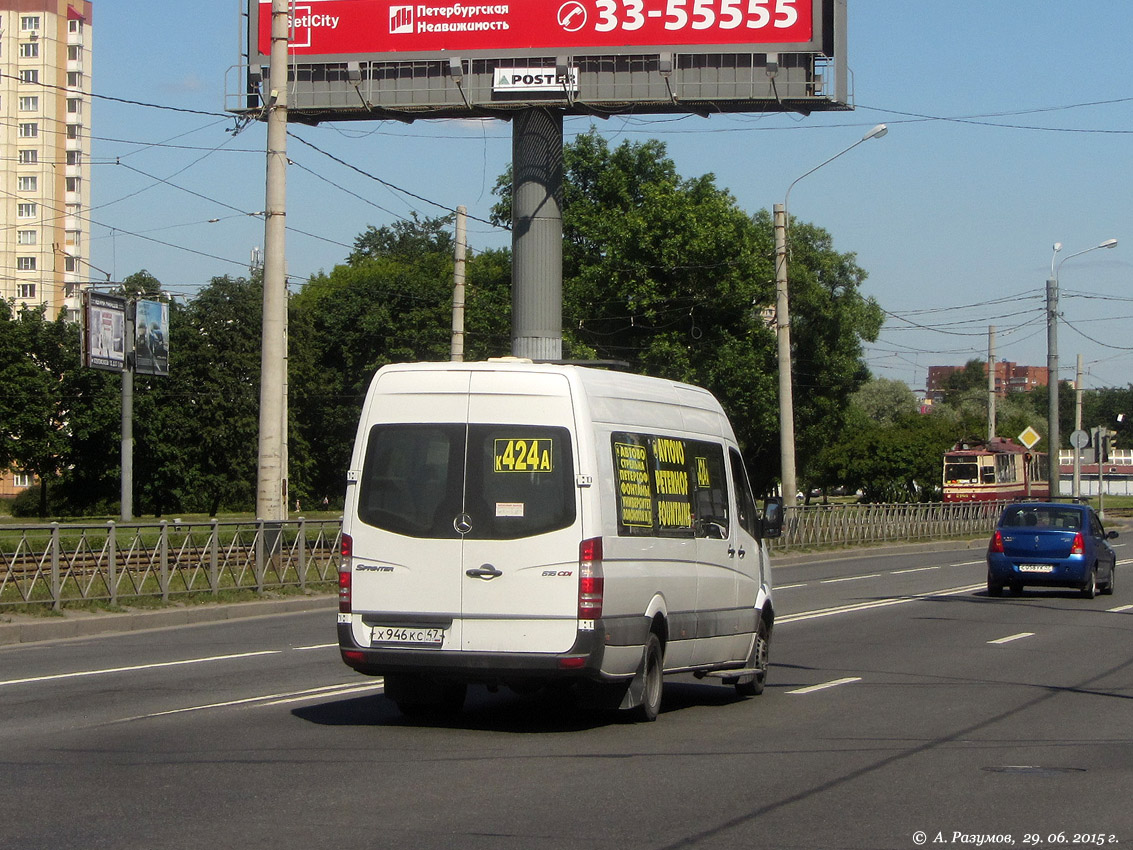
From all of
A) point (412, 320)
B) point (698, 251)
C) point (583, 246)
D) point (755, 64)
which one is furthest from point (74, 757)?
point (412, 320)

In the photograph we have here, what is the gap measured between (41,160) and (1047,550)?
104652mm

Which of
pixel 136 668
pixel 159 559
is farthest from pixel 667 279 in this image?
pixel 136 668

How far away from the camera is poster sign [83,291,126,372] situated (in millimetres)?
44094

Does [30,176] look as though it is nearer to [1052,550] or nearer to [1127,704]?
[1052,550]

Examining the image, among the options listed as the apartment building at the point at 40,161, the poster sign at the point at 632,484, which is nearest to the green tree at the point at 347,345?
the apartment building at the point at 40,161

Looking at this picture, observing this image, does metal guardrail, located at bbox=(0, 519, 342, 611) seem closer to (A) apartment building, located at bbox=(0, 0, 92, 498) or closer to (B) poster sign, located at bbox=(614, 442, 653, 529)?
(B) poster sign, located at bbox=(614, 442, 653, 529)

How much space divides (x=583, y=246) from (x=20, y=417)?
2839 centimetres

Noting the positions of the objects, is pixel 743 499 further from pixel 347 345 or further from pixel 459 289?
pixel 347 345

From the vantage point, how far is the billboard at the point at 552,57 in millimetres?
31594

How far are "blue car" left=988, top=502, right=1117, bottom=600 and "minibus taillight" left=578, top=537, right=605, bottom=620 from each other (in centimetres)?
1561

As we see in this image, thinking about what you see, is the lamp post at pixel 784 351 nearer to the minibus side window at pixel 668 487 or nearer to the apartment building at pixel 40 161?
the minibus side window at pixel 668 487

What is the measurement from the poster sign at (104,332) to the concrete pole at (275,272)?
23112 millimetres

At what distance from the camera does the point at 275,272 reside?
22406 millimetres

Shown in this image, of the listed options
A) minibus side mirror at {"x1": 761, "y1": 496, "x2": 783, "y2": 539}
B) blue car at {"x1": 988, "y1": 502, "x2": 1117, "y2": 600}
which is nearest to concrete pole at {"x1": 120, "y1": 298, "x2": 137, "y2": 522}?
blue car at {"x1": 988, "y1": 502, "x2": 1117, "y2": 600}
